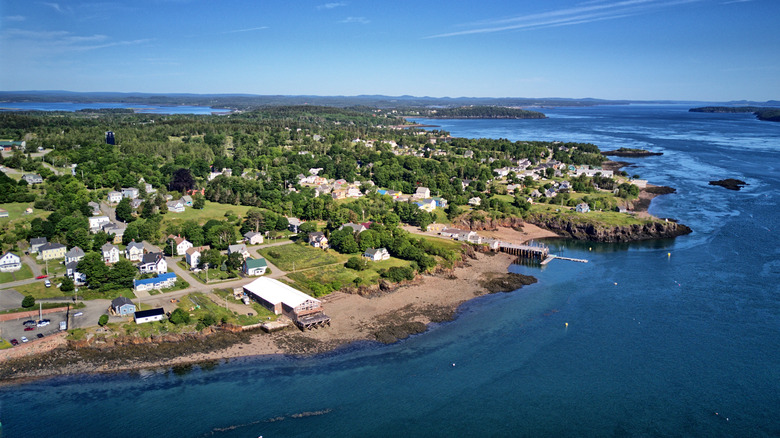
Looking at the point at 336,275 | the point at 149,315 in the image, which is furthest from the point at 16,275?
the point at 336,275

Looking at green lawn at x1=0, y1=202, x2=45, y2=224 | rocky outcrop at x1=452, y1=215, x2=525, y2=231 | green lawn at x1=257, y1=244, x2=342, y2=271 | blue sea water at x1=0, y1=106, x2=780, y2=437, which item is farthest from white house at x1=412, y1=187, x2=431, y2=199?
green lawn at x1=0, y1=202, x2=45, y2=224

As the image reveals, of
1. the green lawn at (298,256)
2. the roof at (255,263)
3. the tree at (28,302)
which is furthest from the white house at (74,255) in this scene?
the green lawn at (298,256)

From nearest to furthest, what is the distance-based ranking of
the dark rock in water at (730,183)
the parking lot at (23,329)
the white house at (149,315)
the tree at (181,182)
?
the parking lot at (23,329), the white house at (149,315), the tree at (181,182), the dark rock in water at (730,183)

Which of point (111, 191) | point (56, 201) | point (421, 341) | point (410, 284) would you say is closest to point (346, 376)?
point (421, 341)

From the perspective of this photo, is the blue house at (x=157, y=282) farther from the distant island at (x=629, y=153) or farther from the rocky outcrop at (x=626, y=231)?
the distant island at (x=629, y=153)

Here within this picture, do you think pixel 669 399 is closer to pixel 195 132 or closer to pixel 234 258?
pixel 234 258
